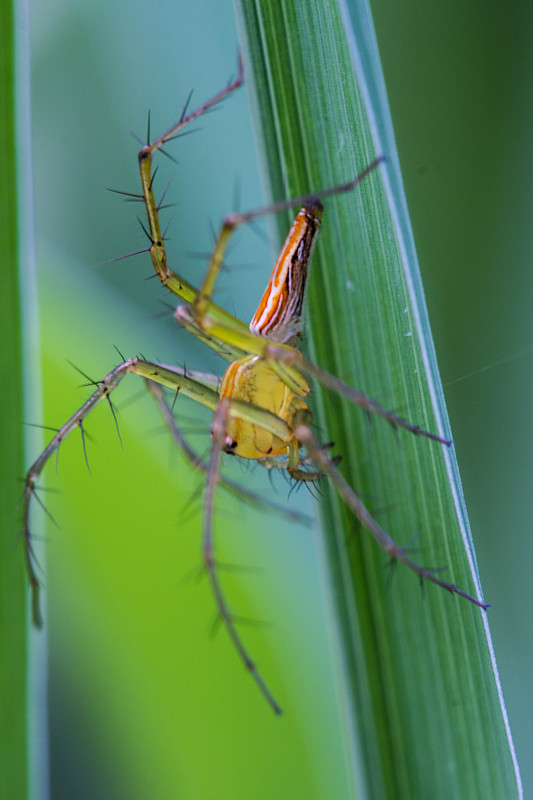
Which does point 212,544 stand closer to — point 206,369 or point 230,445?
point 230,445

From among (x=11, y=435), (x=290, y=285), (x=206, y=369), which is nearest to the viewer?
(x=11, y=435)

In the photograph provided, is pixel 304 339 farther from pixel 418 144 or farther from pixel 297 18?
pixel 418 144

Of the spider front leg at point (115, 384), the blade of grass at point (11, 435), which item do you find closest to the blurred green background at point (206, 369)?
the spider front leg at point (115, 384)

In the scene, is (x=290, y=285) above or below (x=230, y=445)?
above

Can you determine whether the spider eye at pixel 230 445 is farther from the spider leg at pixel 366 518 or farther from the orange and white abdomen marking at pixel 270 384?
the spider leg at pixel 366 518

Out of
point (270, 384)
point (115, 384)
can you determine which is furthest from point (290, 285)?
point (115, 384)
